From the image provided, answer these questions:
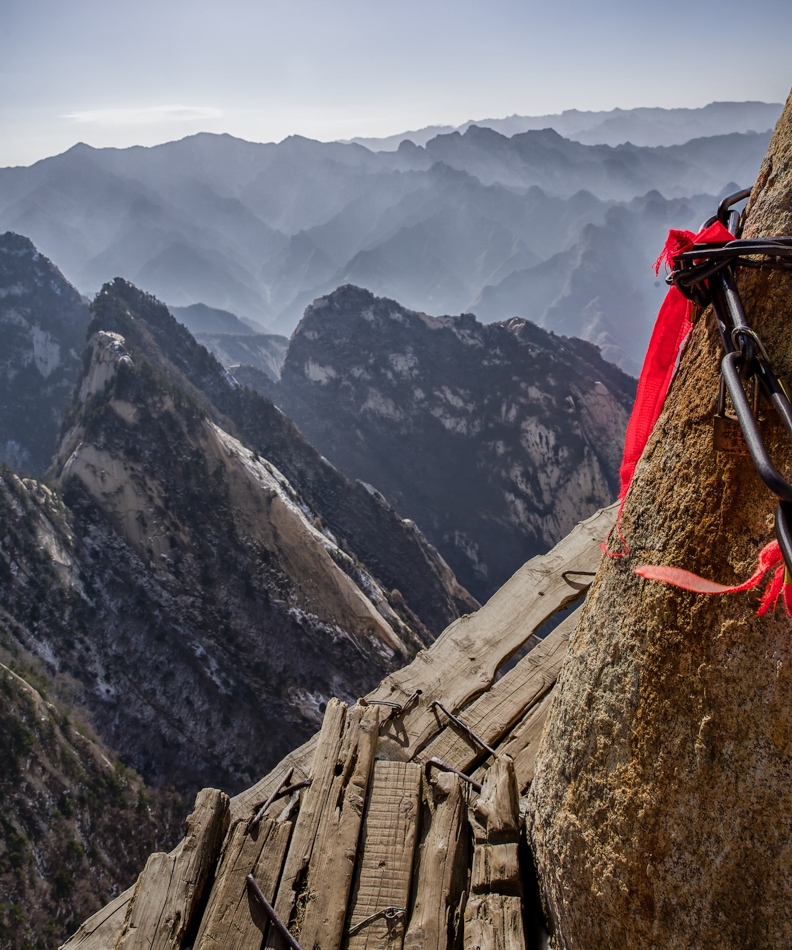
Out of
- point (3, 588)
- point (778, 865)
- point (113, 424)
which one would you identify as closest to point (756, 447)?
point (778, 865)

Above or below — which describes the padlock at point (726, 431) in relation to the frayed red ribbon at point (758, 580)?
above

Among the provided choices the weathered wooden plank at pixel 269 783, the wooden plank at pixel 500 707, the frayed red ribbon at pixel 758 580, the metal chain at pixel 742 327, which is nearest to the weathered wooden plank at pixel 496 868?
the wooden plank at pixel 500 707

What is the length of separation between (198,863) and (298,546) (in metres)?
26.3

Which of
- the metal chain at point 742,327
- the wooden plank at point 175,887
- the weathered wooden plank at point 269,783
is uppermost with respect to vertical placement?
the metal chain at point 742,327

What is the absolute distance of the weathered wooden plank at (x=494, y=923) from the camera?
2418mm

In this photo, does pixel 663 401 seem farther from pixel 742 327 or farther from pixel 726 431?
pixel 742 327

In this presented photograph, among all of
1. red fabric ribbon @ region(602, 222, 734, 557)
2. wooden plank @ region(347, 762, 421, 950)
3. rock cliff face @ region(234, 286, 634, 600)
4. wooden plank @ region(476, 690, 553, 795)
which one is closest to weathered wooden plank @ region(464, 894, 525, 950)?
wooden plank @ region(347, 762, 421, 950)

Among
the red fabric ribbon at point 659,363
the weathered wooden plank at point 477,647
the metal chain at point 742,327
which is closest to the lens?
the metal chain at point 742,327

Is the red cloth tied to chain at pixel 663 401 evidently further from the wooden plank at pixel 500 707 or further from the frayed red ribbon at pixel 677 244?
the wooden plank at pixel 500 707

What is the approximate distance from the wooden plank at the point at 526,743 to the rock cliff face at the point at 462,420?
48.5 m

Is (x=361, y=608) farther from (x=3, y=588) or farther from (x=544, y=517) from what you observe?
(x=544, y=517)

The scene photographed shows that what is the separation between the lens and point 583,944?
2.31 metres

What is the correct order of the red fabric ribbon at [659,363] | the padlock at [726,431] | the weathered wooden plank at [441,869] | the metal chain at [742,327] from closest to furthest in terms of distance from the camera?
the metal chain at [742,327]
the padlock at [726,431]
the red fabric ribbon at [659,363]
the weathered wooden plank at [441,869]

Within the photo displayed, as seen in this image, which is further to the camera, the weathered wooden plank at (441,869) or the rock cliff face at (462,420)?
the rock cliff face at (462,420)
